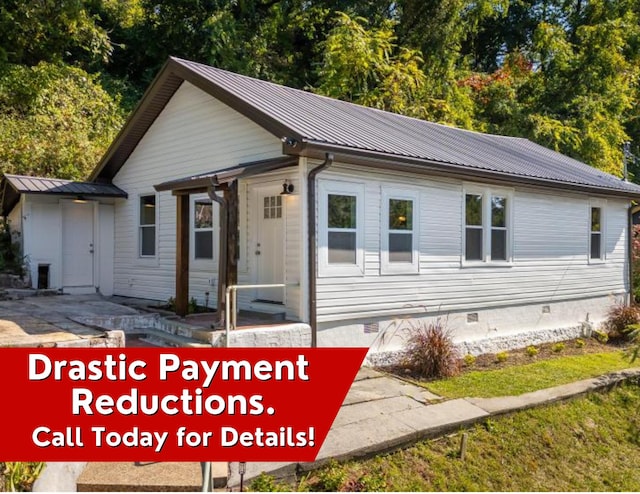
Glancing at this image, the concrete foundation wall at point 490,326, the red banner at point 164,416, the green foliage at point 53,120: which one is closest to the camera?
the red banner at point 164,416

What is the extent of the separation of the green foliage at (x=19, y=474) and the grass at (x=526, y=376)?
15.2 feet

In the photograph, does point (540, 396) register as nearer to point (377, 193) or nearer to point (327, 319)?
point (327, 319)

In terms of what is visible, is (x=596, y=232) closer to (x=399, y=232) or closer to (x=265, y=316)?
(x=399, y=232)

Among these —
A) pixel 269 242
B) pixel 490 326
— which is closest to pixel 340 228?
pixel 269 242

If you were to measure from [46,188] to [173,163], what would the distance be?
272 cm

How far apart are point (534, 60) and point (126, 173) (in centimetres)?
2159

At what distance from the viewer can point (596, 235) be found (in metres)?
12.8

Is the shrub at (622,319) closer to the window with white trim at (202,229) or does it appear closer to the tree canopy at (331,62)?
the window with white trim at (202,229)

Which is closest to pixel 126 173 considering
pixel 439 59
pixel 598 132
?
pixel 439 59

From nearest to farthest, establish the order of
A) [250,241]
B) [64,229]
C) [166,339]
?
[166,339]
[250,241]
[64,229]

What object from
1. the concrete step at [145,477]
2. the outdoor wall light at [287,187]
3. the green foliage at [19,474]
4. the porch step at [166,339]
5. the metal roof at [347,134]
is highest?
the metal roof at [347,134]

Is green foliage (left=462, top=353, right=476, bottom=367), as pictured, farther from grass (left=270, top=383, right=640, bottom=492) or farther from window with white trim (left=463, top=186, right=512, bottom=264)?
window with white trim (left=463, top=186, right=512, bottom=264)

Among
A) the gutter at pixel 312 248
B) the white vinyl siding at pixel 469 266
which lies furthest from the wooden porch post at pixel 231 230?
the white vinyl siding at pixel 469 266

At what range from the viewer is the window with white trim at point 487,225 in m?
9.90
